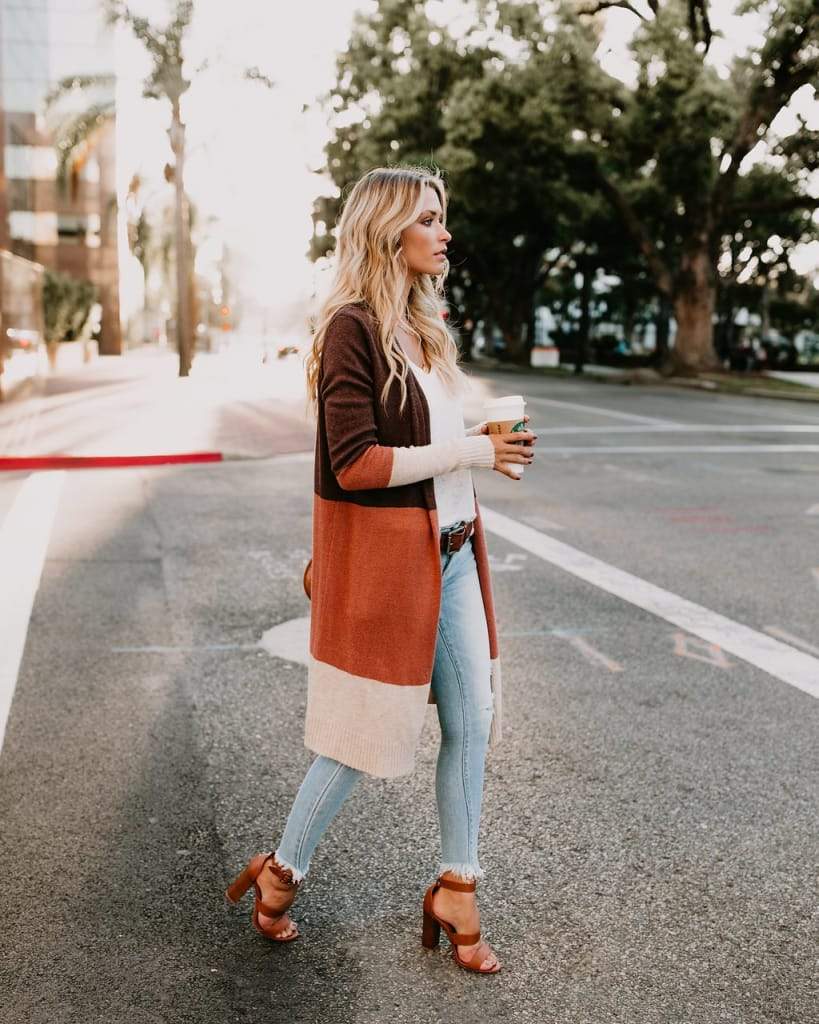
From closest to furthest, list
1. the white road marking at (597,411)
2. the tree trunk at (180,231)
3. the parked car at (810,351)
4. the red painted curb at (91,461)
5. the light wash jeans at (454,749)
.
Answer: the light wash jeans at (454,749)
the red painted curb at (91,461)
the white road marking at (597,411)
the tree trunk at (180,231)
the parked car at (810,351)

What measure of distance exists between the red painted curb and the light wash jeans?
1023cm

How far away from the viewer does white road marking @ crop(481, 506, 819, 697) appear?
5363mm

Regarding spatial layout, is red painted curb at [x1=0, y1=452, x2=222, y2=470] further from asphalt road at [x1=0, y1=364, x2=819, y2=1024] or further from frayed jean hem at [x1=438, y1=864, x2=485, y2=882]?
frayed jean hem at [x1=438, y1=864, x2=485, y2=882]

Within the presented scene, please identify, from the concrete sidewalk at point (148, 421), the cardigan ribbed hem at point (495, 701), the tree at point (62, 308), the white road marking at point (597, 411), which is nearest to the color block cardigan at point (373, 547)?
the cardigan ribbed hem at point (495, 701)

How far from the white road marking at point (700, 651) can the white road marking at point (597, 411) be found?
13.2 metres

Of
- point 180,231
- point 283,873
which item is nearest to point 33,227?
point 180,231

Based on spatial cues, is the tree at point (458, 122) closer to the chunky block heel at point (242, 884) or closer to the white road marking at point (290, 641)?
the white road marking at point (290, 641)

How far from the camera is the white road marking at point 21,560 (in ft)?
17.6

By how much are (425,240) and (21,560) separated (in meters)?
5.68

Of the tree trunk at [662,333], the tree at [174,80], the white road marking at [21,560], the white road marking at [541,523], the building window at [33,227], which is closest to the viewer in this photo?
the white road marking at [21,560]

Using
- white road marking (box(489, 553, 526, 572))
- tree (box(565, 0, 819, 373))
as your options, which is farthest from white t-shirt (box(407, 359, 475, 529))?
tree (box(565, 0, 819, 373))

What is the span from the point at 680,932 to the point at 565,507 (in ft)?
23.3

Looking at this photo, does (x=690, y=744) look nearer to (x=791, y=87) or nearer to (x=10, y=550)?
(x=10, y=550)

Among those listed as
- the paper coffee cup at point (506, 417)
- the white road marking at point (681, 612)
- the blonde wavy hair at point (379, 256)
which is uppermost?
the blonde wavy hair at point (379, 256)
